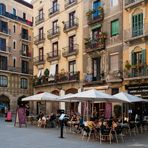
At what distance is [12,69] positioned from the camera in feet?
174

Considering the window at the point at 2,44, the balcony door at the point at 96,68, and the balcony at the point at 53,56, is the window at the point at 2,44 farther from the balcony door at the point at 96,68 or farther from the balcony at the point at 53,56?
the balcony door at the point at 96,68

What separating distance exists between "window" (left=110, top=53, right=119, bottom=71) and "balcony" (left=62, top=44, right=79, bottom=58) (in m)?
5.73

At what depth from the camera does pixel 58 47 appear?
39.5m

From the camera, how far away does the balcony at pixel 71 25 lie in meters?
36.5

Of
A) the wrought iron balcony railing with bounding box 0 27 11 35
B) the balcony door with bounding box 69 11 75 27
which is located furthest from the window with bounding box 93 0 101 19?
the wrought iron balcony railing with bounding box 0 27 11 35

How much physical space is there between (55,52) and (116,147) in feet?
85.0

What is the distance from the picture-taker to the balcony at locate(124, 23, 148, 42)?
27.3 m

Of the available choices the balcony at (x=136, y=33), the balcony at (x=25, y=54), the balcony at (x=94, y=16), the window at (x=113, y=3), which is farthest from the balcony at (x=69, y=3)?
the balcony at (x=25, y=54)

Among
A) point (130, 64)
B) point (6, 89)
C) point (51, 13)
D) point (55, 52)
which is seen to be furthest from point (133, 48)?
point (6, 89)

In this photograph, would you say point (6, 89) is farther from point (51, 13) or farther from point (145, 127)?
point (145, 127)

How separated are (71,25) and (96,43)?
5899 mm

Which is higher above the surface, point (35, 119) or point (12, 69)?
point (12, 69)

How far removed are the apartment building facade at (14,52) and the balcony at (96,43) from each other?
69.5 feet

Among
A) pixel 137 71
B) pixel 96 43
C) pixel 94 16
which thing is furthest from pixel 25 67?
pixel 137 71
